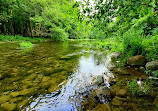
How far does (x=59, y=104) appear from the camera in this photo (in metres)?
2.16

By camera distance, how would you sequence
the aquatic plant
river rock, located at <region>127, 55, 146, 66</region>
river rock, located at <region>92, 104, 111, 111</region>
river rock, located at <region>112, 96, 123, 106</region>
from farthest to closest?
river rock, located at <region>127, 55, 146, 66</region> → the aquatic plant → river rock, located at <region>112, 96, 123, 106</region> → river rock, located at <region>92, 104, 111, 111</region>

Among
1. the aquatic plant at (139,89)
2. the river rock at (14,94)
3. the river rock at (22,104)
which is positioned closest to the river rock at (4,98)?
the river rock at (14,94)

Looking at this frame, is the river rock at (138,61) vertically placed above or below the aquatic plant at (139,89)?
above

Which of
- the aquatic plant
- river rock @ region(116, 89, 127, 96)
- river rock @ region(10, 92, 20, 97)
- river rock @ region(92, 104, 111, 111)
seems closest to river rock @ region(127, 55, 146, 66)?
the aquatic plant

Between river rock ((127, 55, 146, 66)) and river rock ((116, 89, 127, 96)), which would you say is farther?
river rock ((127, 55, 146, 66))

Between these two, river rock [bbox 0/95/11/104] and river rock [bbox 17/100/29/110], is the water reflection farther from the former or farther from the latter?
river rock [bbox 0/95/11/104]

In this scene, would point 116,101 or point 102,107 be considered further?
point 116,101

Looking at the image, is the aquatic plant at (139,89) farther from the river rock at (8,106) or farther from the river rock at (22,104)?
the river rock at (8,106)

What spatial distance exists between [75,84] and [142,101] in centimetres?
198

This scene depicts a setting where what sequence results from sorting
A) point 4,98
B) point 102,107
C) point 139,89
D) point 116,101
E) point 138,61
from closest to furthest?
point 102,107
point 116,101
point 4,98
point 139,89
point 138,61

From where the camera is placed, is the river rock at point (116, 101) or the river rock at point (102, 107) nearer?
the river rock at point (102, 107)

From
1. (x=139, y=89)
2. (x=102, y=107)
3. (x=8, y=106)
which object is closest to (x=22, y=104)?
(x=8, y=106)

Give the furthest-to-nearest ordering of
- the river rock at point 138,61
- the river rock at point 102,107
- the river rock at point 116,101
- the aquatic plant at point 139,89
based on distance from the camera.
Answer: the river rock at point 138,61, the aquatic plant at point 139,89, the river rock at point 116,101, the river rock at point 102,107

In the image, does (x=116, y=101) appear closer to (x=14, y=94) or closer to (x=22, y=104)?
(x=22, y=104)
